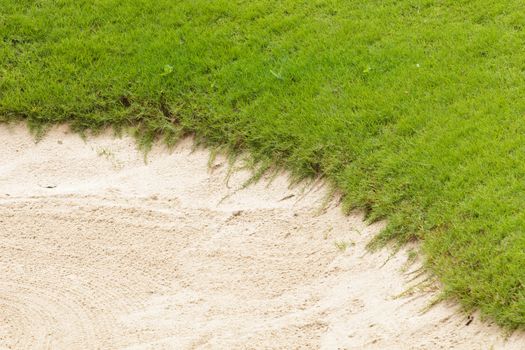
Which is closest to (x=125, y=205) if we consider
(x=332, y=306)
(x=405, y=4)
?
(x=332, y=306)

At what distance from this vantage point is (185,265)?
8.09m

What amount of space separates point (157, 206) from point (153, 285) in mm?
987

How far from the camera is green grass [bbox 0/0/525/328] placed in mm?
7672

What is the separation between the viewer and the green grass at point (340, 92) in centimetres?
767

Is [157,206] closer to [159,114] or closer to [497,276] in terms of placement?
[159,114]

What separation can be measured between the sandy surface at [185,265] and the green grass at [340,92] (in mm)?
289

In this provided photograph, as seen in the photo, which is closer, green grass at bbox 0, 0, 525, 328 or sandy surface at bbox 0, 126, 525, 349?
sandy surface at bbox 0, 126, 525, 349

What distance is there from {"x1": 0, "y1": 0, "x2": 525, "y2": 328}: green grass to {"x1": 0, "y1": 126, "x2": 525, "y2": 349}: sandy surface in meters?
0.29

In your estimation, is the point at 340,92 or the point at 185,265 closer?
the point at 185,265

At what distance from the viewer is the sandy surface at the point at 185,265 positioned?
23.9ft

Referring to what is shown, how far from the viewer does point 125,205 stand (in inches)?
344

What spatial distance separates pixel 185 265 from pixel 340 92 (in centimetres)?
232

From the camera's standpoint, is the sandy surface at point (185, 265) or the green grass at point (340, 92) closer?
the sandy surface at point (185, 265)

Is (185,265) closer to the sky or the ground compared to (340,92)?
closer to the ground
